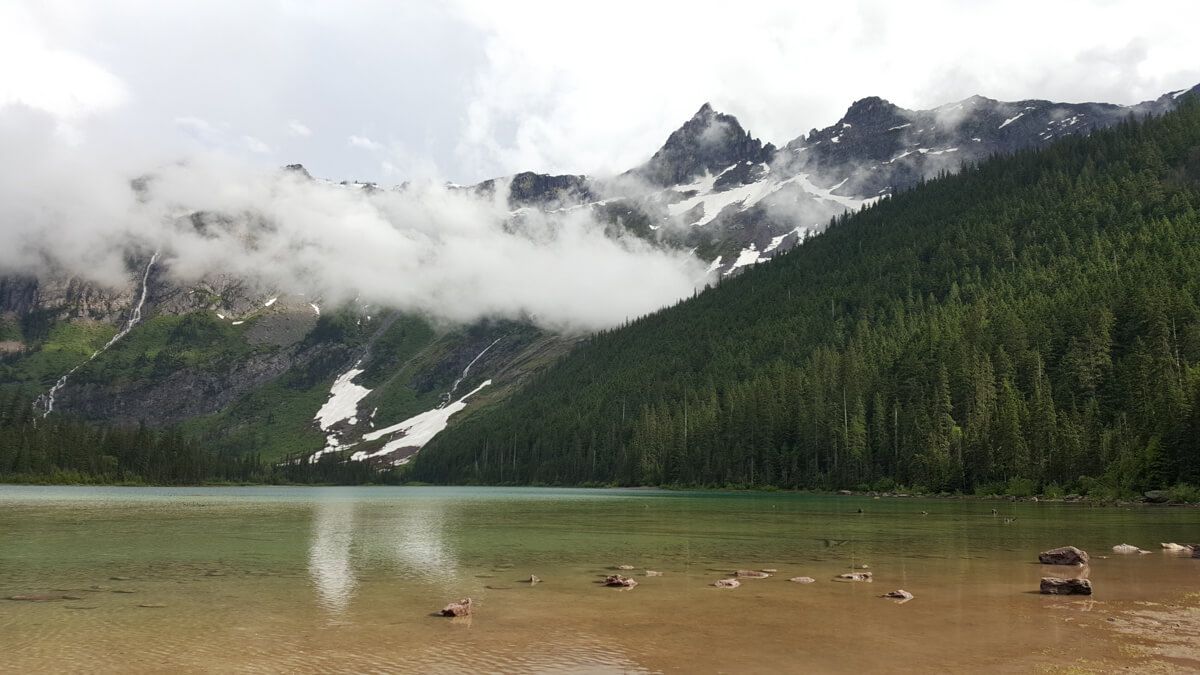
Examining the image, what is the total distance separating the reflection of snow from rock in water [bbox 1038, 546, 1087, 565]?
29.9 meters

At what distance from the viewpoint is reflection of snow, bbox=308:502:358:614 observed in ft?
82.9

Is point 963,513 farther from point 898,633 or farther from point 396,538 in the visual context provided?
point 898,633

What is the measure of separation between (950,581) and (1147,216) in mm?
212588

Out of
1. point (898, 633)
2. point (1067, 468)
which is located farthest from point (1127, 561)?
point (1067, 468)

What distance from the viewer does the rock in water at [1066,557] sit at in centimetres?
3256

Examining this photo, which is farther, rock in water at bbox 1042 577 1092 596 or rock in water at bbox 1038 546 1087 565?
rock in water at bbox 1038 546 1087 565

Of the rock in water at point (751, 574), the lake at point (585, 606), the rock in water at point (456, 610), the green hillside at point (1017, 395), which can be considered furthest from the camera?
the green hillside at point (1017, 395)

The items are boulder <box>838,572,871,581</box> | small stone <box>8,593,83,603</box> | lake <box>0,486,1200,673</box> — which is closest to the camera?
lake <box>0,486,1200,673</box>

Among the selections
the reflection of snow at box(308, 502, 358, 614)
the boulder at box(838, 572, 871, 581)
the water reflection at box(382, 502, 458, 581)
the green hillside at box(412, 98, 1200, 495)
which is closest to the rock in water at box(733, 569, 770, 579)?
the boulder at box(838, 572, 871, 581)

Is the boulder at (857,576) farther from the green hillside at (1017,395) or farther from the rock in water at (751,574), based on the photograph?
the green hillside at (1017,395)

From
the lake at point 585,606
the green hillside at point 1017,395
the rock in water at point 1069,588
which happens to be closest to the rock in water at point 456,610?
the lake at point 585,606

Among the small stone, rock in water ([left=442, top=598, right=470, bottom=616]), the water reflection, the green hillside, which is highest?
the green hillside

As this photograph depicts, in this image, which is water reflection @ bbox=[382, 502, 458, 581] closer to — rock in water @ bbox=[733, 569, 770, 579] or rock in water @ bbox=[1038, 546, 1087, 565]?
rock in water @ bbox=[733, 569, 770, 579]

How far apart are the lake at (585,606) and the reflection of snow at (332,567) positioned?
234 millimetres
